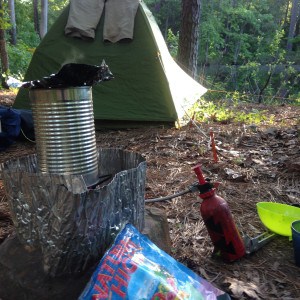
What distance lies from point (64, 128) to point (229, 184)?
64.4 inches

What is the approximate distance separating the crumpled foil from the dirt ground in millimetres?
531

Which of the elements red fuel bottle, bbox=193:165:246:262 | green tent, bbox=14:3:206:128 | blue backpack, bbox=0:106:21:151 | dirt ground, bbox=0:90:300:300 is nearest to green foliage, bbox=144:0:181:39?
green tent, bbox=14:3:206:128

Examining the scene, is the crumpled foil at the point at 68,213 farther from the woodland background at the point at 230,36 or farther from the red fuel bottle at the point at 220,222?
the woodland background at the point at 230,36

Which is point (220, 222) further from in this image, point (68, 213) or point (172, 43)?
point (172, 43)

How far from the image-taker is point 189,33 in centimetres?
588

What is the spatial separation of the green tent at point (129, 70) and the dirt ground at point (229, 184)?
236mm

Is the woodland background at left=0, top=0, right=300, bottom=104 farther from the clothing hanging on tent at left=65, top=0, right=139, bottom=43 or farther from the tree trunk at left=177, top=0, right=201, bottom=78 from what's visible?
the clothing hanging on tent at left=65, top=0, right=139, bottom=43

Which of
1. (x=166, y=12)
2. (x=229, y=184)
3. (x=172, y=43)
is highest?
(x=166, y=12)

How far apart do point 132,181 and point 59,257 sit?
438 mm

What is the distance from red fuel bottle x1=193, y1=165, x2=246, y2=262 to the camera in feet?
5.54

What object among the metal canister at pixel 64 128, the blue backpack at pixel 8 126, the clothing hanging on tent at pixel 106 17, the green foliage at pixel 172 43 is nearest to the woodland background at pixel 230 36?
the green foliage at pixel 172 43

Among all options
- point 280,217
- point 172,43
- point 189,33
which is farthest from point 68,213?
point 172,43

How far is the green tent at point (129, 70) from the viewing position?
4.33 metres

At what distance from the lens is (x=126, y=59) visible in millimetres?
4449
